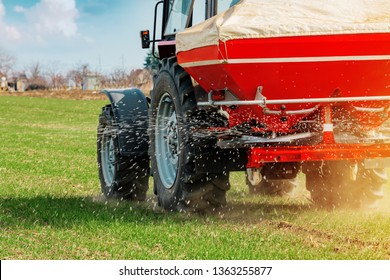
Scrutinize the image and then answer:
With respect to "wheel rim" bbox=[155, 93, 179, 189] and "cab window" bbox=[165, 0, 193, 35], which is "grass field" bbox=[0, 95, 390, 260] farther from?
"cab window" bbox=[165, 0, 193, 35]

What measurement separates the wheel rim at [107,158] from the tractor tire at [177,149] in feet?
4.49

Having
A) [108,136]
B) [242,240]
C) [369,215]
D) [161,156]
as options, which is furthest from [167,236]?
[108,136]

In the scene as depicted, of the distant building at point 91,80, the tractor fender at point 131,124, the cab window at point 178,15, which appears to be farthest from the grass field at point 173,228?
the distant building at point 91,80

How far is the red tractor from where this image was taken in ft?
18.1

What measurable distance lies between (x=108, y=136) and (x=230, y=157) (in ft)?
8.95

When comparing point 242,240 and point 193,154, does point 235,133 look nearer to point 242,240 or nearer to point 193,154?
point 193,154

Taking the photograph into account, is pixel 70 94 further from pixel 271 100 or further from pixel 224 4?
pixel 271 100

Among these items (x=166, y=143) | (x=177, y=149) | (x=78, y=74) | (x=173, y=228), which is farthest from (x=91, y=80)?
(x=173, y=228)

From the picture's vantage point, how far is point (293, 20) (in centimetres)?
552

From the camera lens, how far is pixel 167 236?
5.99 m

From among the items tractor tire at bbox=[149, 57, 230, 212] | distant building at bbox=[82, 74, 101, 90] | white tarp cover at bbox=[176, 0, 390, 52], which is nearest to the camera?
white tarp cover at bbox=[176, 0, 390, 52]

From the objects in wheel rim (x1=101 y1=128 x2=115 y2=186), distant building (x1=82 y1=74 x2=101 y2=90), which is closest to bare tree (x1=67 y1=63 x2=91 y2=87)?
distant building (x1=82 y1=74 x2=101 y2=90)

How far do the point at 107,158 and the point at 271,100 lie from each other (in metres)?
3.53

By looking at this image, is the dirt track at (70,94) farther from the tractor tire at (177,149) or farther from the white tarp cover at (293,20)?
the white tarp cover at (293,20)
